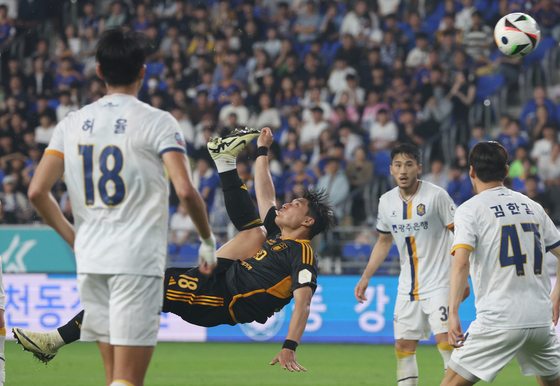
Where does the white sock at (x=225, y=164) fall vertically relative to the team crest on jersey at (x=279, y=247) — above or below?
above

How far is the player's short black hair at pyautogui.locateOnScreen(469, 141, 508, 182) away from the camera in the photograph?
470 cm

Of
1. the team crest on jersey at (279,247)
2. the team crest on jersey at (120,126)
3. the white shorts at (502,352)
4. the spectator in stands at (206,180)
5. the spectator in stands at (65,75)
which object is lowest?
the spectator in stands at (206,180)

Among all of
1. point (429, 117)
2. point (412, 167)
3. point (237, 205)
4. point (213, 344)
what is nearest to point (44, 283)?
point (213, 344)

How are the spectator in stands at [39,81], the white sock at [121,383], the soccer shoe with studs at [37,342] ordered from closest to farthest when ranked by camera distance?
1. the white sock at [121,383]
2. the soccer shoe with studs at [37,342]
3. the spectator in stands at [39,81]

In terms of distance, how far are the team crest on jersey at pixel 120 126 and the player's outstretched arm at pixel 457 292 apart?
7.69 ft

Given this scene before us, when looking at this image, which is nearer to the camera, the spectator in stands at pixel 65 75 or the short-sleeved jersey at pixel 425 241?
the short-sleeved jersey at pixel 425 241

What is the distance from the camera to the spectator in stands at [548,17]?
15.2 metres

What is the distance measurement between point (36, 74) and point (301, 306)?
1348 cm

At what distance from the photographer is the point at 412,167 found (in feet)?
22.0

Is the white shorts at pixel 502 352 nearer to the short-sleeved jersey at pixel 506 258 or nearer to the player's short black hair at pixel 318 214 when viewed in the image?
the short-sleeved jersey at pixel 506 258

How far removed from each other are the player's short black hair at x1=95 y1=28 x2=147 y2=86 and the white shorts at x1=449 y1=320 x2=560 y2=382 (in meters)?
2.80

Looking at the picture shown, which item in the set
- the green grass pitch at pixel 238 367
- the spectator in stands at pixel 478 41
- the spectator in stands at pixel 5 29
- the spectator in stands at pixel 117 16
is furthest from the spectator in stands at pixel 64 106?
the spectator in stands at pixel 478 41

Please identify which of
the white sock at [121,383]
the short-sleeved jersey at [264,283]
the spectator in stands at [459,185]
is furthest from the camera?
the spectator in stands at [459,185]

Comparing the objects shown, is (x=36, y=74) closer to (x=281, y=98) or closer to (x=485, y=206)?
(x=281, y=98)
